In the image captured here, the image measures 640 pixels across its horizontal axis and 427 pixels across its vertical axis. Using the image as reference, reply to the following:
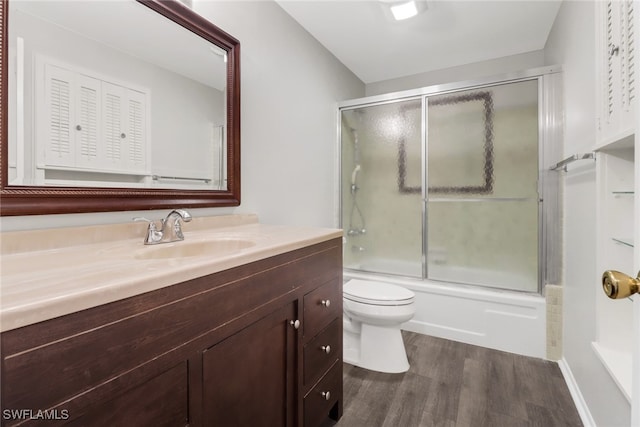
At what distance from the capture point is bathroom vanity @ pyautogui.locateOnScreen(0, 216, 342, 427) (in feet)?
1.54

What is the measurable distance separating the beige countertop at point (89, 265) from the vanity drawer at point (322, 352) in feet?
1.35

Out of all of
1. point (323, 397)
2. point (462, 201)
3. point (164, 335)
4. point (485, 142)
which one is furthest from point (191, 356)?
point (485, 142)

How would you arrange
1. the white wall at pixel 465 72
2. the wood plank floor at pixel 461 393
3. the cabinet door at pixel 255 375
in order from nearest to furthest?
the cabinet door at pixel 255 375
the wood plank floor at pixel 461 393
the white wall at pixel 465 72

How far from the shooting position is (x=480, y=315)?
214cm

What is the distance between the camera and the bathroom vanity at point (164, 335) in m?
0.47

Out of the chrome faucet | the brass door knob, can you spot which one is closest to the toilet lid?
the chrome faucet

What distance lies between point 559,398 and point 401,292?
93cm

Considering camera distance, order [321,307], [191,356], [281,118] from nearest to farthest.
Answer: [191,356] → [321,307] → [281,118]

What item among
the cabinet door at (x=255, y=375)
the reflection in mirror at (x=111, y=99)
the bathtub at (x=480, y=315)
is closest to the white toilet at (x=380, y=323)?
the bathtub at (x=480, y=315)

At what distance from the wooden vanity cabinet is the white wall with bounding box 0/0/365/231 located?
2.12ft

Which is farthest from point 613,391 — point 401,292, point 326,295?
point 326,295

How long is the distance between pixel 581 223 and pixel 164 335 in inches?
77.4

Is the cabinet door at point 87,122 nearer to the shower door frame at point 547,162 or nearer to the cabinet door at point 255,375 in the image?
the cabinet door at point 255,375

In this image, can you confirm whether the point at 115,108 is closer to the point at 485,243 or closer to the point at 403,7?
the point at 403,7
